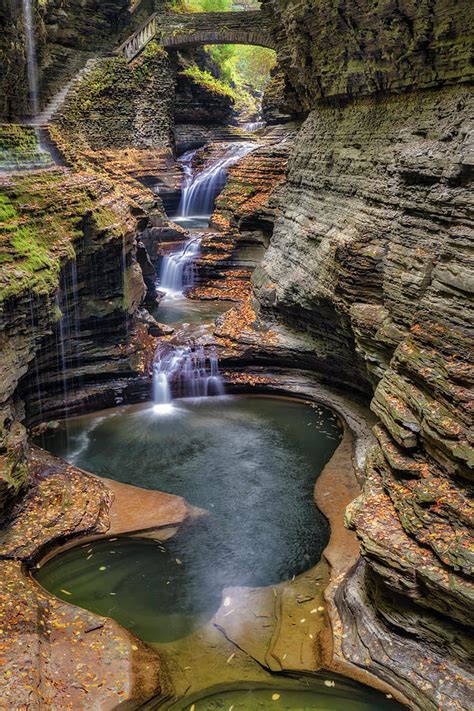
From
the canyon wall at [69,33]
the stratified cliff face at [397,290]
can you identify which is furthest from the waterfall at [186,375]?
the canyon wall at [69,33]

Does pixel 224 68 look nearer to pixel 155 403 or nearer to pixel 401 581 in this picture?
pixel 155 403

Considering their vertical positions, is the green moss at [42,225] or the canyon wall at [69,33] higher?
the canyon wall at [69,33]

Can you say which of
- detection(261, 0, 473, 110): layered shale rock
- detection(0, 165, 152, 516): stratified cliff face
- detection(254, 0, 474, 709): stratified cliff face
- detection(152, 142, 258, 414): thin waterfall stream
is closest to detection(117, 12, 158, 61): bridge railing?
detection(152, 142, 258, 414): thin waterfall stream

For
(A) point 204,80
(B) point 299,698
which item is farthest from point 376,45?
(A) point 204,80

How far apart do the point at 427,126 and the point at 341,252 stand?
3566 millimetres

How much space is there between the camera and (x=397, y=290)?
13.0 m

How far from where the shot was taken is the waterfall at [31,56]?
24.5m

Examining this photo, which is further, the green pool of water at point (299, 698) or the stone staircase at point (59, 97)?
the stone staircase at point (59, 97)

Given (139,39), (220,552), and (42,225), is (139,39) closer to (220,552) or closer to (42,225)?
(42,225)

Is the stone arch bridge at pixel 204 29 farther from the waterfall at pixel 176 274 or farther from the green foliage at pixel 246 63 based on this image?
the waterfall at pixel 176 274

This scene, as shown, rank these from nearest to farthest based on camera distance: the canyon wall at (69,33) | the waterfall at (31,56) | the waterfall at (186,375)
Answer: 1. the waterfall at (186,375)
2. the waterfall at (31,56)
3. the canyon wall at (69,33)

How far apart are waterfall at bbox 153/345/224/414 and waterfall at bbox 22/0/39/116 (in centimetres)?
1554

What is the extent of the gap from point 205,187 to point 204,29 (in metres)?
10.1

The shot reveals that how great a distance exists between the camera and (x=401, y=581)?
29.5 feet
